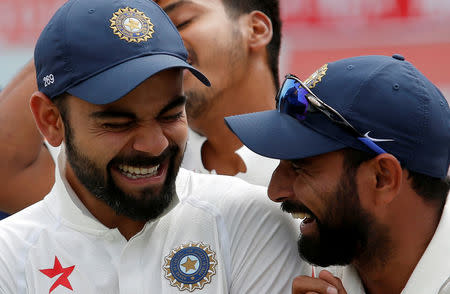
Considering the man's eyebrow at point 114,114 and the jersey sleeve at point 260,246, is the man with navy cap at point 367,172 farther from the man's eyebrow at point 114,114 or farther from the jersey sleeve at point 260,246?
the man's eyebrow at point 114,114

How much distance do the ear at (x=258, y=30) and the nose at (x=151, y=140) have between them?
1446 millimetres

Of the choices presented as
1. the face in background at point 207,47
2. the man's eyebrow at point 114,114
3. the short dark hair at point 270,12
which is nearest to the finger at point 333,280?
the man's eyebrow at point 114,114

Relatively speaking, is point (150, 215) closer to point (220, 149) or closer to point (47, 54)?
point (47, 54)

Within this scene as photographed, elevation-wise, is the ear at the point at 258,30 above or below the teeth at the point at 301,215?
below

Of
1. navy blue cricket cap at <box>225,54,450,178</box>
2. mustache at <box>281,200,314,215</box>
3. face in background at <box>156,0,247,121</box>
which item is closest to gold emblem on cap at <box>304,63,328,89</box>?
navy blue cricket cap at <box>225,54,450,178</box>

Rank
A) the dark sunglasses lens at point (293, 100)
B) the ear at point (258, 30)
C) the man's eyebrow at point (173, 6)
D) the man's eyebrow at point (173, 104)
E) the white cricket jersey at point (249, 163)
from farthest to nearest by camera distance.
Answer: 1. the ear at point (258, 30)
2. the man's eyebrow at point (173, 6)
3. the white cricket jersey at point (249, 163)
4. the dark sunglasses lens at point (293, 100)
5. the man's eyebrow at point (173, 104)

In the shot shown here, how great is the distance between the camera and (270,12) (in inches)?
141

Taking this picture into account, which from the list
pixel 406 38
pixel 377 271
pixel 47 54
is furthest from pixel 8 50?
pixel 377 271

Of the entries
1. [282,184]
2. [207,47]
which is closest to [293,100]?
[282,184]

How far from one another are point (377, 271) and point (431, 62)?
11.9ft

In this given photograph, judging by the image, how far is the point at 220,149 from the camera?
3.38 metres

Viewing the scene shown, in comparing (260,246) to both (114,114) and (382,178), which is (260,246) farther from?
(114,114)

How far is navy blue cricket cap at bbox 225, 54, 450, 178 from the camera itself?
205 centimetres

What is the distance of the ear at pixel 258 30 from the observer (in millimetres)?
3406
